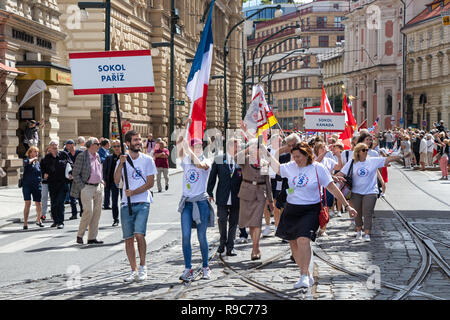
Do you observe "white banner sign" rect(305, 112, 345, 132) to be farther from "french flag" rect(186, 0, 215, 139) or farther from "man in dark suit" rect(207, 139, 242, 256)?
"french flag" rect(186, 0, 215, 139)

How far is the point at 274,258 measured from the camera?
440 inches

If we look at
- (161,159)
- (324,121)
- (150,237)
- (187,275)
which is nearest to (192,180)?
(187,275)

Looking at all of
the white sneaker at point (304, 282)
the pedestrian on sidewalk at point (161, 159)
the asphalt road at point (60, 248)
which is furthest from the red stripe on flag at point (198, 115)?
the pedestrian on sidewalk at point (161, 159)

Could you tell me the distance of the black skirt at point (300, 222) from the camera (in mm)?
8742

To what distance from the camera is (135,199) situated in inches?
374

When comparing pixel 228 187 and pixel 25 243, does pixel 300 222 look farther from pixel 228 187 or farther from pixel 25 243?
pixel 25 243

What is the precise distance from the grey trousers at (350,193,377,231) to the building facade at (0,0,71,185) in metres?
13.0

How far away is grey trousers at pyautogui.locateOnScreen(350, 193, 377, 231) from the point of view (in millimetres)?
12875

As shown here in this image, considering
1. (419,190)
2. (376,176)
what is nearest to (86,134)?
(419,190)

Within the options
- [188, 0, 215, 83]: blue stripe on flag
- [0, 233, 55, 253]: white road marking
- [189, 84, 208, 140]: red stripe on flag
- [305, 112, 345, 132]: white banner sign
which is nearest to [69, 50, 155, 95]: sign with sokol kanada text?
[188, 0, 215, 83]: blue stripe on flag

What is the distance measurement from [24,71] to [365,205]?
51.9 ft

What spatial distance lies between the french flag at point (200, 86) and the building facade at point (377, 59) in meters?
86.2
